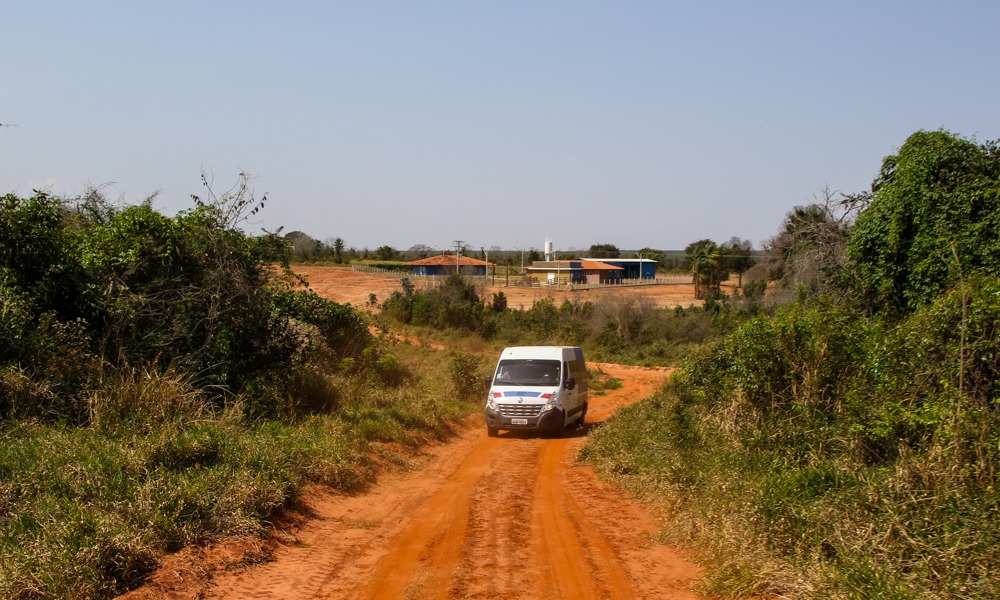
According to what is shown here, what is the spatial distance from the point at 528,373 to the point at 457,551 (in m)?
10.0

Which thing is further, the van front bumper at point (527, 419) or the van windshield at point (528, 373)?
the van windshield at point (528, 373)

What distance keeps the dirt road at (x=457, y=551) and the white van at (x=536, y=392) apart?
14.2 feet

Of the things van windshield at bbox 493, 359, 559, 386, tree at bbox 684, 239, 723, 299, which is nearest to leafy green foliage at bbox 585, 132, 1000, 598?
van windshield at bbox 493, 359, 559, 386

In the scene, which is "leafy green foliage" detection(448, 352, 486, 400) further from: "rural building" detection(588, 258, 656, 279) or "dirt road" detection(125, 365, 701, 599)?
"rural building" detection(588, 258, 656, 279)

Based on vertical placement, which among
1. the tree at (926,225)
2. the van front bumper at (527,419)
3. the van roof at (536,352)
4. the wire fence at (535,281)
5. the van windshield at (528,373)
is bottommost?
the van front bumper at (527,419)

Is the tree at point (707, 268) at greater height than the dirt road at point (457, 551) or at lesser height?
greater

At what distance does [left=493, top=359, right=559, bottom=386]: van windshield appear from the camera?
58.0 feet

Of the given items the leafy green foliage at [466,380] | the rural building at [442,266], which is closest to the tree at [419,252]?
the rural building at [442,266]

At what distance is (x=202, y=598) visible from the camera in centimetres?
651

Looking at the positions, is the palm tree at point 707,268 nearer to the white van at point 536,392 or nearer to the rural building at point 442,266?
the rural building at point 442,266

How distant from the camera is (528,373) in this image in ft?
58.7

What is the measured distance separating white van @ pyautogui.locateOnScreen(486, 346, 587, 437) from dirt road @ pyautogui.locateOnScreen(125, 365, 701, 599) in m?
4.32

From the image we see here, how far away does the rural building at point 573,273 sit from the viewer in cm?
8875

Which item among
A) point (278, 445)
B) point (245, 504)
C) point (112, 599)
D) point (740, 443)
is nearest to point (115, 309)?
point (278, 445)
